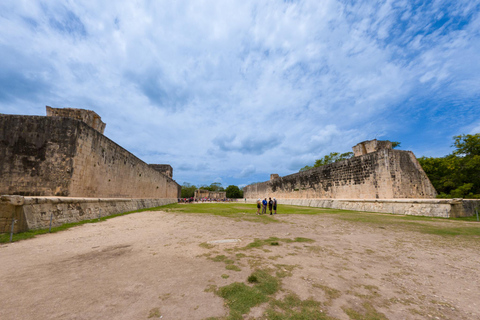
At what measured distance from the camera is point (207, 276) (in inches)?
109

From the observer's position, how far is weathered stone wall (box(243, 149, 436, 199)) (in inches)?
523

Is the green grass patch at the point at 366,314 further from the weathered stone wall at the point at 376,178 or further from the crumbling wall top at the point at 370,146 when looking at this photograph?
the crumbling wall top at the point at 370,146

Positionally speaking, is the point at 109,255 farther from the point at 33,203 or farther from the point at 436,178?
the point at 436,178

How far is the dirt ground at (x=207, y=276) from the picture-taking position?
79.0 inches

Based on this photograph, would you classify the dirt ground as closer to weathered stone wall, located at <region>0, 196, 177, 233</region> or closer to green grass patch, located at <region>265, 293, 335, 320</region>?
green grass patch, located at <region>265, 293, 335, 320</region>

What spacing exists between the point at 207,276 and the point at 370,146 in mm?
17694

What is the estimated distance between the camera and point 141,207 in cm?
1395

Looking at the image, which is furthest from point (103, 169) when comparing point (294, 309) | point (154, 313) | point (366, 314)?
point (366, 314)

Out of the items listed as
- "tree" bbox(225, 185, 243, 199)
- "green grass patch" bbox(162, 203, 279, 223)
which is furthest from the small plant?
"tree" bbox(225, 185, 243, 199)

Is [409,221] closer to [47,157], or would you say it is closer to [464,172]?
[464,172]

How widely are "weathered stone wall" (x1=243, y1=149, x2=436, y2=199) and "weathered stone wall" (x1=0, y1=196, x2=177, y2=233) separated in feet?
58.8

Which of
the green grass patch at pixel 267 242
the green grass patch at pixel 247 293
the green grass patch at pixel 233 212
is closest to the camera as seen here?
the green grass patch at pixel 247 293

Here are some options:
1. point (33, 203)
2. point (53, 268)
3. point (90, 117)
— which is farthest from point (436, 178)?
point (90, 117)

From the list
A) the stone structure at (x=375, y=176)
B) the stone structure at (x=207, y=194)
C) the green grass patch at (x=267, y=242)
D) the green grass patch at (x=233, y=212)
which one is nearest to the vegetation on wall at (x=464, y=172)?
the stone structure at (x=375, y=176)
